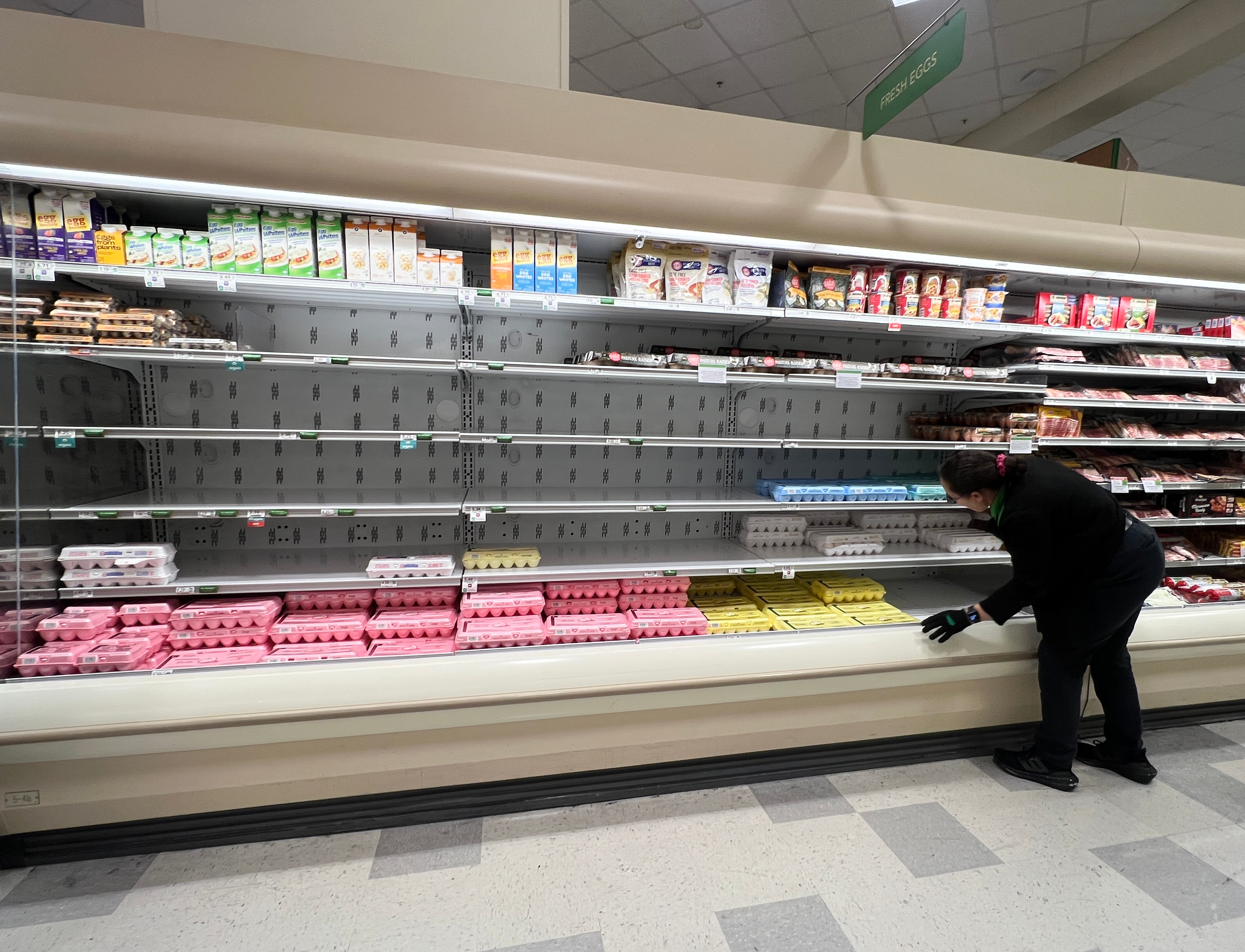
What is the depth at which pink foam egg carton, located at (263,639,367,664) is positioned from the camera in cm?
199

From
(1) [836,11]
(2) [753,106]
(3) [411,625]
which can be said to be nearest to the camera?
(3) [411,625]

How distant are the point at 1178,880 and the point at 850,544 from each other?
61.5 inches

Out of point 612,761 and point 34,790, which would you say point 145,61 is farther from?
point 612,761

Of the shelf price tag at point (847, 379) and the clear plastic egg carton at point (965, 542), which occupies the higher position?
the shelf price tag at point (847, 379)

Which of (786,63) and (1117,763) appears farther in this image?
(786,63)

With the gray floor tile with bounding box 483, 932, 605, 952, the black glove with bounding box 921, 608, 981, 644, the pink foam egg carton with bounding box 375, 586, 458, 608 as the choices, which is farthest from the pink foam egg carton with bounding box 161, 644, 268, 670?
the black glove with bounding box 921, 608, 981, 644

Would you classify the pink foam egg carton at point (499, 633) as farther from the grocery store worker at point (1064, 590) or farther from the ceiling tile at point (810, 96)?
the ceiling tile at point (810, 96)

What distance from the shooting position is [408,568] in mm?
2221

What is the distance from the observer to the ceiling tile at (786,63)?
368 cm

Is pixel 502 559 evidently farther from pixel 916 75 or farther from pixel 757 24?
pixel 757 24

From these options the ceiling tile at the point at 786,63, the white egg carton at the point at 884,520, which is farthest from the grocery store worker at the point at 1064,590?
the ceiling tile at the point at 786,63

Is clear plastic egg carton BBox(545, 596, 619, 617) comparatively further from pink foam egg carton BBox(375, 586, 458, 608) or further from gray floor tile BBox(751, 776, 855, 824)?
gray floor tile BBox(751, 776, 855, 824)

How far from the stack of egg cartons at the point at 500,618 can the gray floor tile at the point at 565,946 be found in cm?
90

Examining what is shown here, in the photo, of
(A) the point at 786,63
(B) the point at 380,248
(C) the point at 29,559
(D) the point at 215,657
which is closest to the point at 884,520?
(B) the point at 380,248
